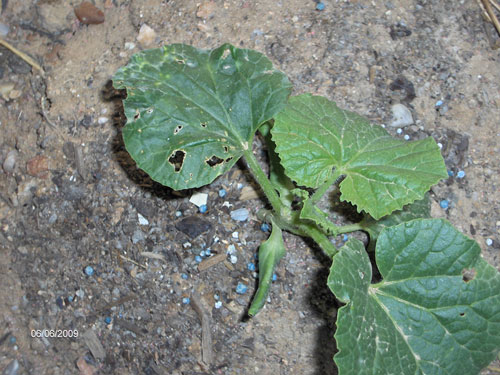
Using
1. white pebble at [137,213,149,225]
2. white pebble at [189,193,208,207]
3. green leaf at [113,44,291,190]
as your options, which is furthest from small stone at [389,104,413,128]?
white pebble at [137,213,149,225]

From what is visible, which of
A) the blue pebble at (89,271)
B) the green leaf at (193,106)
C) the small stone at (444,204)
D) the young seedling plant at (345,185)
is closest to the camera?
the young seedling plant at (345,185)

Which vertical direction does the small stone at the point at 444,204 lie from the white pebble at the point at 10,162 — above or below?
above

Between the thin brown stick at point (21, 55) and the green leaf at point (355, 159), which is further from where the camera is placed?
the thin brown stick at point (21, 55)

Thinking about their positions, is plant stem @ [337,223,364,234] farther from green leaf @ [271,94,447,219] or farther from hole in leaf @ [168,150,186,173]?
hole in leaf @ [168,150,186,173]

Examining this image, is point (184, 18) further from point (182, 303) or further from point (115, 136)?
point (182, 303)

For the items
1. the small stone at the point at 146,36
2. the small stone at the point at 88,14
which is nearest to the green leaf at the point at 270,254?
the small stone at the point at 146,36

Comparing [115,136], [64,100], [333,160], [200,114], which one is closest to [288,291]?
[333,160]

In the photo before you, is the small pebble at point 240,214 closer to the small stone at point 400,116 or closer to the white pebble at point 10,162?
the small stone at point 400,116

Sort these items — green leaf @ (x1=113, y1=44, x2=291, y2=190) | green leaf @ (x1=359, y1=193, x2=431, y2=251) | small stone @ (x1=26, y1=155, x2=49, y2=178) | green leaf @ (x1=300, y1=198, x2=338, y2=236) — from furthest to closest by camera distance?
small stone @ (x1=26, y1=155, x2=49, y2=178), green leaf @ (x1=359, y1=193, x2=431, y2=251), green leaf @ (x1=113, y1=44, x2=291, y2=190), green leaf @ (x1=300, y1=198, x2=338, y2=236)
